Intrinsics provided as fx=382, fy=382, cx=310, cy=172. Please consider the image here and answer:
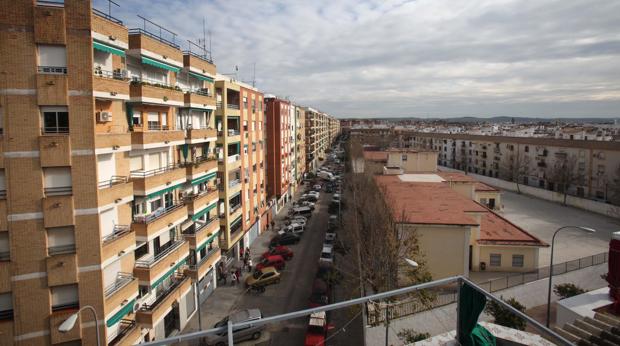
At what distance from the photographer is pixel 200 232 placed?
809 inches

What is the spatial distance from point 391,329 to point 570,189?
48.1m

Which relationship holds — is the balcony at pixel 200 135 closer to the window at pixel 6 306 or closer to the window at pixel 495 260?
the window at pixel 6 306

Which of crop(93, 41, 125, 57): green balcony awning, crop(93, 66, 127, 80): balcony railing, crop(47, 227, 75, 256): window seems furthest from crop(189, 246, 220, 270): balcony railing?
crop(93, 41, 125, 57): green balcony awning

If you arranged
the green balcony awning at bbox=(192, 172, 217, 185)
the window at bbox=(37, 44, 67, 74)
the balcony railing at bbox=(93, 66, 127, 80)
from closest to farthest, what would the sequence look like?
the window at bbox=(37, 44, 67, 74)
the balcony railing at bbox=(93, 66, 127, 80)
the green balcony awning at bbox=(192, 172, 217, 185)

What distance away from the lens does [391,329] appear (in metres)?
17.0

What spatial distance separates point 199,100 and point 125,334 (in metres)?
11.6

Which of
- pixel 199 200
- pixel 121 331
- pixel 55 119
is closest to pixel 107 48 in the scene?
pixel 55 119

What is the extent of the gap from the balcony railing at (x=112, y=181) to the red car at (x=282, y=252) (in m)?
Result: 16.1

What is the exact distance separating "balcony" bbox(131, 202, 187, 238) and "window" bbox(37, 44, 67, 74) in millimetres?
6276

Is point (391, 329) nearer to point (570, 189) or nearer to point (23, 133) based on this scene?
point (23, 133)

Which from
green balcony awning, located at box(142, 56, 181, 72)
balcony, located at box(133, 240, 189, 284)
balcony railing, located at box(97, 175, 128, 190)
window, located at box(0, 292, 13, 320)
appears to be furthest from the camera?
green balcony awning, located at box(142, 56, 181, 72)

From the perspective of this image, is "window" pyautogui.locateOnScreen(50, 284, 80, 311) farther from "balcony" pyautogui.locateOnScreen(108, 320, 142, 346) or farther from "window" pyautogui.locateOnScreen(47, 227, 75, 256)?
"balcony" pyautogui.locateOnScreen(108, 320, 142, 346)

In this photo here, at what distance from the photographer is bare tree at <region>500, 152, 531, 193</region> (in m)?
58.2

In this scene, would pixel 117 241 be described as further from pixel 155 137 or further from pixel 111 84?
pixel 111 84
